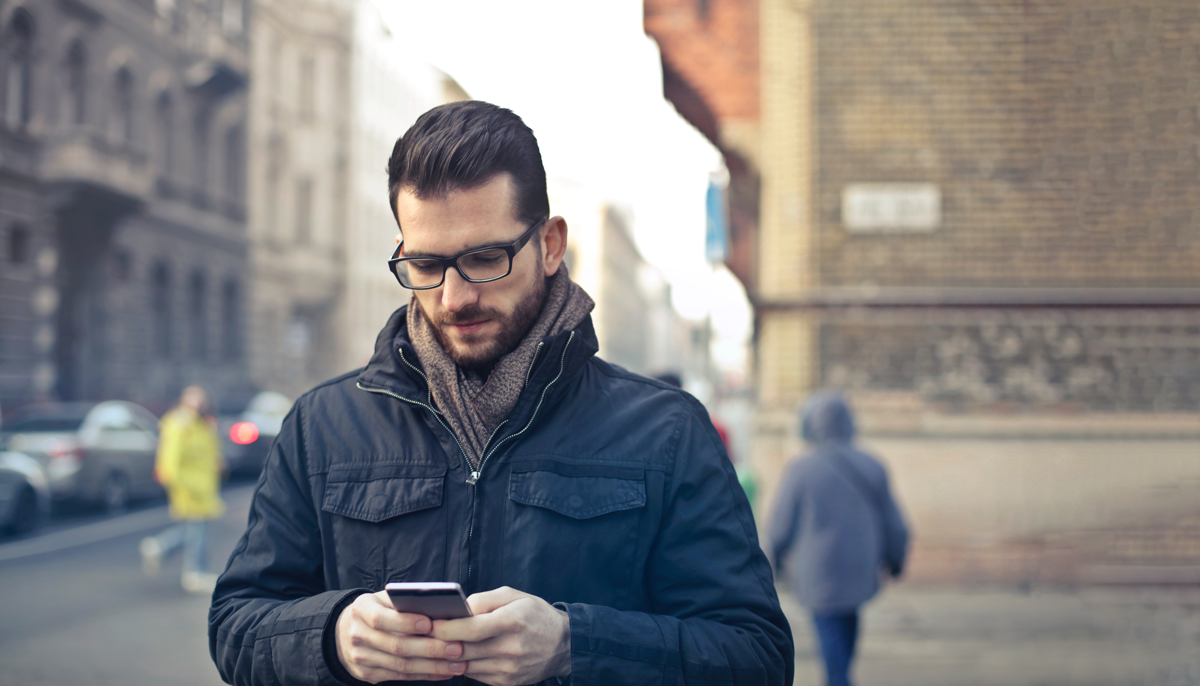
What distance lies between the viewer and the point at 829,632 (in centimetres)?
505

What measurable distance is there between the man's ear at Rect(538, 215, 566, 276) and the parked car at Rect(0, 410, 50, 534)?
11.6 metres

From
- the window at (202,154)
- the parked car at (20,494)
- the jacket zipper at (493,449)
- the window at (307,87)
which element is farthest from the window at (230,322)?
the jacket zipper at (493,449)

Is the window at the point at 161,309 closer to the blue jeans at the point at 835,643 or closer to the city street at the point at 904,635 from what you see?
the city street at the point at 904,635

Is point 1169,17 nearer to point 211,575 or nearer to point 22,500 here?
point 211,575

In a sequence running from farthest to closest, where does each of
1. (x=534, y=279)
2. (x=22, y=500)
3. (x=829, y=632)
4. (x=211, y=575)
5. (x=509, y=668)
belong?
(x=22, y=500), (x=211, y=575), (x=829, y=632), (x=534, y=279), (x=509, y=668)

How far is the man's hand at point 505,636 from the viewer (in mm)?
1470

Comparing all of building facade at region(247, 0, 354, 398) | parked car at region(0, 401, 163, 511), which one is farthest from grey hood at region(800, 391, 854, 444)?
building facade at region(247, 0, 354, 398)

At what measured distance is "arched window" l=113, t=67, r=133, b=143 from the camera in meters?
23.7

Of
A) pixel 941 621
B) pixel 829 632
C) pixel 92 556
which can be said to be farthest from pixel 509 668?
pixel 92 556

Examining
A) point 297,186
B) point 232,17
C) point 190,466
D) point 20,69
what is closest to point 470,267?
point 190,466

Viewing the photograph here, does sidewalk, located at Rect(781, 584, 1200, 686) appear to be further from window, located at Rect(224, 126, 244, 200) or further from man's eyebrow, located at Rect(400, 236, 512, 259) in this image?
window, located at Rect(224, 126, 244, 200)

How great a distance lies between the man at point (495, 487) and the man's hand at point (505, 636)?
3.1 inches

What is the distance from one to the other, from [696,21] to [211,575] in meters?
6.96

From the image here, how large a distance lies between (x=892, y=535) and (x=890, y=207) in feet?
14.1
